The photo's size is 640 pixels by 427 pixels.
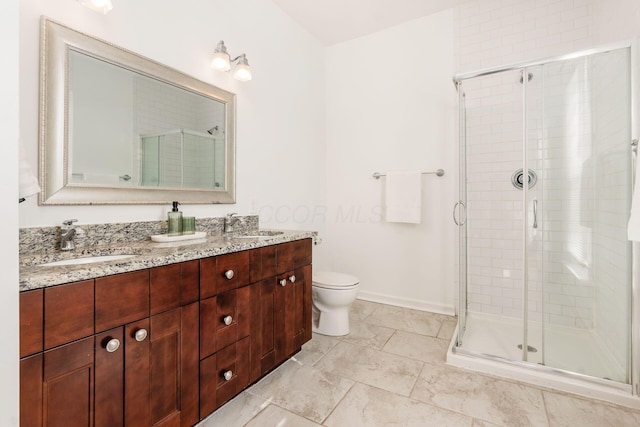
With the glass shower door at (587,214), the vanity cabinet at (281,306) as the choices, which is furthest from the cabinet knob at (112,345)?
the glass shower door at (587,214)

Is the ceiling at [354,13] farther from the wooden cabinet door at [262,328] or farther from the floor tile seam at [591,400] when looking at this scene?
the floor tile seam at [591,400]

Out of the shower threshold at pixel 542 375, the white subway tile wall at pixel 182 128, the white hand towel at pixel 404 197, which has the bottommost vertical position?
the shower threshold at pixel 542 375

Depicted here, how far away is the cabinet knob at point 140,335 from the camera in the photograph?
1.07 m

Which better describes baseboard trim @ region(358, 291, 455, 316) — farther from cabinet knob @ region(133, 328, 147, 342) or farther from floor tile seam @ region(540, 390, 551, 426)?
cabinet knob @ region(133, 328, 147, 342)

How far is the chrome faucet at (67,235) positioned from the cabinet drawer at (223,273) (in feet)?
1.84

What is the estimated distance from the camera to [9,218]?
0.75 metres

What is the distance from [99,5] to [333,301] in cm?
215

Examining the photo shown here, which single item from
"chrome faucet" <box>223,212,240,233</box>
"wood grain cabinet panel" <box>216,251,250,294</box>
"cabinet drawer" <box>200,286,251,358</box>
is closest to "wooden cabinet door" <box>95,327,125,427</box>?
"cabinet drawer" <box>200,286,251,358</box>

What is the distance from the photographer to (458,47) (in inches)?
108

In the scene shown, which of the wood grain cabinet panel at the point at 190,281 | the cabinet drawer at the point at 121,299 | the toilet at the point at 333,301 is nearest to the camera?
the cabinet drawer at the point at 121,299

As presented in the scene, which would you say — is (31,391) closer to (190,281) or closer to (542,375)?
(190,281)

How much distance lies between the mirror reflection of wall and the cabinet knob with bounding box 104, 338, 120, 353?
0.82 m

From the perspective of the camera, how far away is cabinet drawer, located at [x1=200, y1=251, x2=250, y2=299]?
52.2 inches

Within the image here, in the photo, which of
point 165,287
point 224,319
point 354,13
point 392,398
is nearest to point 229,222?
point 224,319
